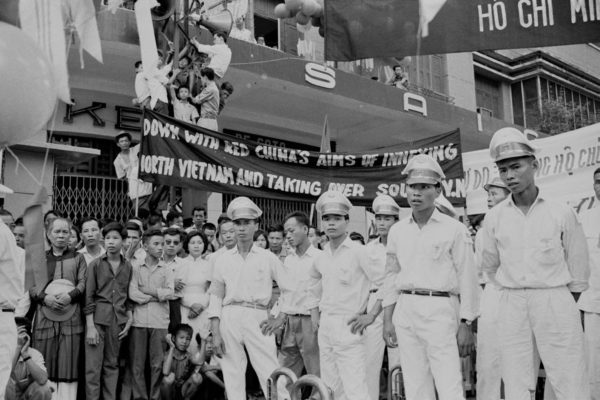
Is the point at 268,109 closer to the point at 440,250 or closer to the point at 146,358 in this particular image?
the point at 146,358

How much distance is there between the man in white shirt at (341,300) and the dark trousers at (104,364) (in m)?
1.91

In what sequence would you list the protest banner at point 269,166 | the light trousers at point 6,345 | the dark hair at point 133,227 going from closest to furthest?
the light trousers at point 6,345 → the protest banner at point 269,166 → the dark hair at point 133,227

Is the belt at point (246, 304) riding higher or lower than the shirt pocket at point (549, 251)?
lower

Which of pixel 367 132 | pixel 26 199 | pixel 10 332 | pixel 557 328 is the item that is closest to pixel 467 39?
pixel 557 328

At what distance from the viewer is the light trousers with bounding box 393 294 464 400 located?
4281mm

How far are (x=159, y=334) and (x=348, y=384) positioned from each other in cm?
215

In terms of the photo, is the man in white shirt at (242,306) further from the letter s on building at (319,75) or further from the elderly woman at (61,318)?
the letter s on building at (319,75)

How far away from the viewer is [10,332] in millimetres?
4305

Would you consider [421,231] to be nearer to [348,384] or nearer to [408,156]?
[348,384]

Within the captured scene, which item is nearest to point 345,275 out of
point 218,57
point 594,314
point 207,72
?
point 594,314

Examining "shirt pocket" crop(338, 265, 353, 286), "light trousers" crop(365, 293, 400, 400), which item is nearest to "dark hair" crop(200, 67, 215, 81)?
"light trousers" crop(365, 293, 400, 400)

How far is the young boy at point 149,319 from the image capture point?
6.52 metres

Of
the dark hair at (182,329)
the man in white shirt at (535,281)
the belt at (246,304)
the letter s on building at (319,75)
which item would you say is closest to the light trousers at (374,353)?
the belt at (246,304)

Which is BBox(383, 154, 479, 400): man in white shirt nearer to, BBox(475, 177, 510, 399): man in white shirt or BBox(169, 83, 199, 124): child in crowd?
BBox(475, 177, 510, 399): man in white shirt
